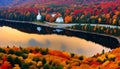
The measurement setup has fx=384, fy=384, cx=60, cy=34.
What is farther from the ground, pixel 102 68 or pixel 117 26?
pixel 102 68

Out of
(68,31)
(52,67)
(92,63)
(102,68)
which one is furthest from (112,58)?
(68,31)

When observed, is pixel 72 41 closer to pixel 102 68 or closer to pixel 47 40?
pixel 47 40

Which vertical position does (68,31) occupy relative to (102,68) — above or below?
below

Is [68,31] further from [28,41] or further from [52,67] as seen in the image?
[52,67]

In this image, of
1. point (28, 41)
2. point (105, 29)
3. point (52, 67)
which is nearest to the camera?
point (52, 67)

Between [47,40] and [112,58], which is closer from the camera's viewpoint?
[112,58]

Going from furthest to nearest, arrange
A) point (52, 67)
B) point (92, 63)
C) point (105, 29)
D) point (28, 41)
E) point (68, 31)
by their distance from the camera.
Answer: point (68, 31) < point (105, 29) < point (28, 41) < point (92, 63) < point (52, 67)

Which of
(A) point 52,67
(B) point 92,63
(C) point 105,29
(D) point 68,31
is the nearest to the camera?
(A) point 52,67

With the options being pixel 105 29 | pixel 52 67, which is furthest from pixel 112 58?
pixel 105 29

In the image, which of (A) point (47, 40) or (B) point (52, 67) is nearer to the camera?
(B) point (52, 67)
